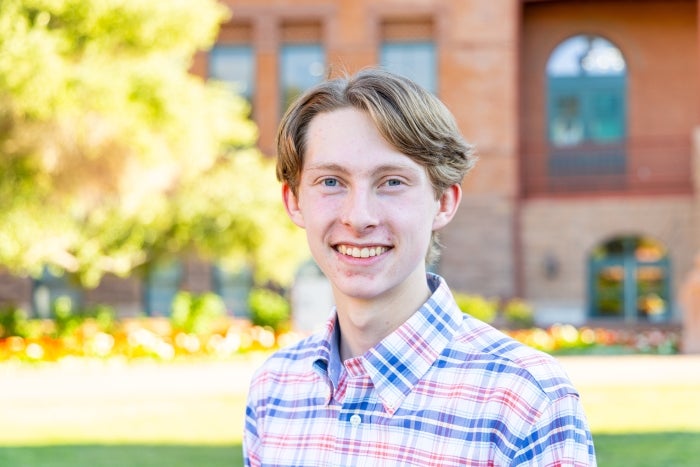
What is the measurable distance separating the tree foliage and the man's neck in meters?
11.6

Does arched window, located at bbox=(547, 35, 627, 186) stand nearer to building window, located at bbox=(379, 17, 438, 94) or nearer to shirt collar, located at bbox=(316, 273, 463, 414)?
building window, located at bbox=(379, 17, 438, 94)

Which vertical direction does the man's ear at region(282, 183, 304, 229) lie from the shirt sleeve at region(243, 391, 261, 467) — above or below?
above

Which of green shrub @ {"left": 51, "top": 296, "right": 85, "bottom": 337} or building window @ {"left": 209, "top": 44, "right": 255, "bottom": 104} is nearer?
A: green shrub @ {"left": 51, "top": 296, "right": 85, "bottom": 337}

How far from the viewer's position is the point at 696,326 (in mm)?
15312

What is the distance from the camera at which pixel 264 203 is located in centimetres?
1611

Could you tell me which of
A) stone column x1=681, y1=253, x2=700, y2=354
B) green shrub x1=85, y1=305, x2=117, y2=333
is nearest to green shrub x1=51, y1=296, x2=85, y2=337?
green shrub x1=85, y1=305, x2=117, y2=333

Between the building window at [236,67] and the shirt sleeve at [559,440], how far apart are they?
79.0 feet

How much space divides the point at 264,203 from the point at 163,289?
33.4 feet

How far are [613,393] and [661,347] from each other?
233 inches

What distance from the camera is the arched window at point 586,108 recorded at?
84.6ft

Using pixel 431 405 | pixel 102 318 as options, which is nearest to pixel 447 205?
pixel 431 405

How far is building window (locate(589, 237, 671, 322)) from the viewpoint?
25047 mm

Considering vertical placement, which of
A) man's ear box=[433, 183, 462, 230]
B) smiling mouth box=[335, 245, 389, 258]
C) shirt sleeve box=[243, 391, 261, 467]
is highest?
man's ear box=[433, 183, 462, 230]

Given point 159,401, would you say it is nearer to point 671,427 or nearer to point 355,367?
point 671,427
